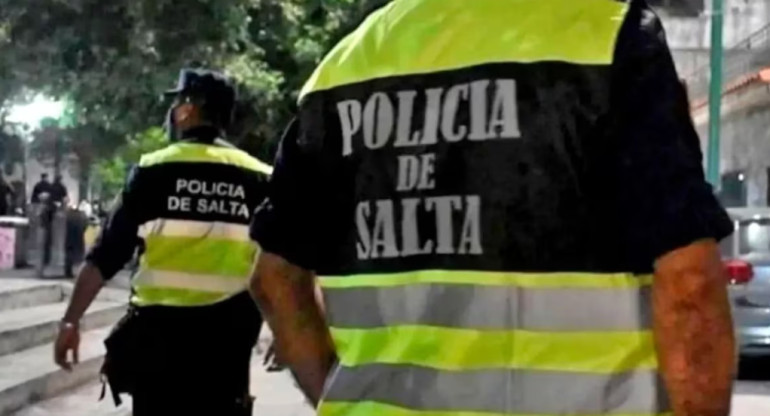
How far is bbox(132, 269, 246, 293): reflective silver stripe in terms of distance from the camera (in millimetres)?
5516

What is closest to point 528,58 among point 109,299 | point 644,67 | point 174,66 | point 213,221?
point 644,67

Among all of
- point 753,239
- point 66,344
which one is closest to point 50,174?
point 753,239

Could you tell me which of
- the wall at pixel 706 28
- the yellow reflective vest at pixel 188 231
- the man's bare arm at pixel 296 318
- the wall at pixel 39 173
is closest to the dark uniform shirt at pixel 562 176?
the man's bare arm at pixel 296 318

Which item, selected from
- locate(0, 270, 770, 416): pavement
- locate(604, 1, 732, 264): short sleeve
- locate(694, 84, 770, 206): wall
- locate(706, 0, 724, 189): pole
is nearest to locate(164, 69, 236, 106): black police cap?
locate(604, 1, 732, 264): short sleeve

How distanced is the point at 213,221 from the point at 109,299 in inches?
484

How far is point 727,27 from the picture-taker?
42.8 m

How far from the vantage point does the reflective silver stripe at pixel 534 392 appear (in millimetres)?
2365

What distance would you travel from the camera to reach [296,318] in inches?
107

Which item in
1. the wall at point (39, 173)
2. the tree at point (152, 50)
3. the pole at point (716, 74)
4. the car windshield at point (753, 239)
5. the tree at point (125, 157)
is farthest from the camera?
the wall at point (39, 173)

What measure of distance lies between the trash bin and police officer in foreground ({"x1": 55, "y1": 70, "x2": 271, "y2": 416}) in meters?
16.7

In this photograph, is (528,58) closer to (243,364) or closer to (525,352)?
(525,352)

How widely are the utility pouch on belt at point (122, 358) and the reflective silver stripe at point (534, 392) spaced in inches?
124

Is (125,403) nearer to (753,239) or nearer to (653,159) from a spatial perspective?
(753,239)

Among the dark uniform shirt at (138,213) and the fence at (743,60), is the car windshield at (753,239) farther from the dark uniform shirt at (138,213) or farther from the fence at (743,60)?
the fence at (743,60)
